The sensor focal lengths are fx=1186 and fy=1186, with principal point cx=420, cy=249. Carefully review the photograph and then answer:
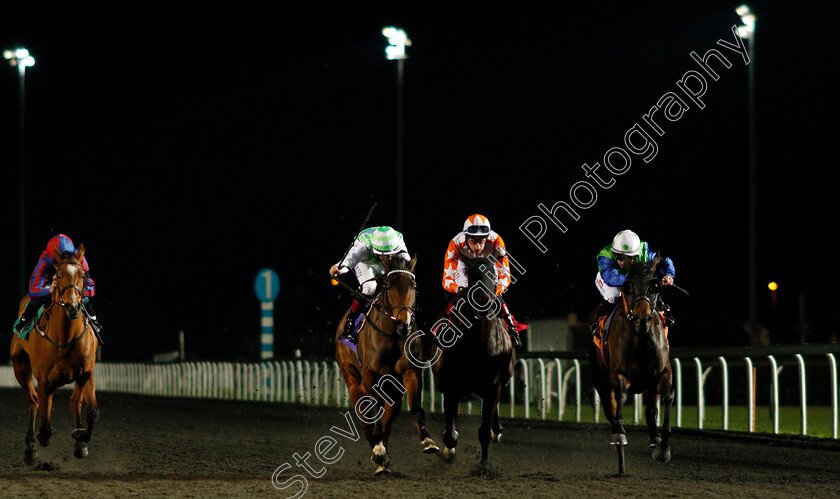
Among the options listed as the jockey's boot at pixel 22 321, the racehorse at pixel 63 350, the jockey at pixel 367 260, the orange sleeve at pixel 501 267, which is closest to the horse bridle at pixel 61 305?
the racehorse at pixel 63 350

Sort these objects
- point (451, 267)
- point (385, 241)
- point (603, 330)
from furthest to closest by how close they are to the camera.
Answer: point (603, 330) → point (385, 241) → point (451, 267)

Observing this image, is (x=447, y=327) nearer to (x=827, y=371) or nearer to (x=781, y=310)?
(x=827, y=371)

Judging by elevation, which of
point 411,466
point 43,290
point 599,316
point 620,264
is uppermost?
point 620,264

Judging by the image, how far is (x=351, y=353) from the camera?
9.23 meters

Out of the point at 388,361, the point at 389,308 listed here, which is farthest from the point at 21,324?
the point at 389,308

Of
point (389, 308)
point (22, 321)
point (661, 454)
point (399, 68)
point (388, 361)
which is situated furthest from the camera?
point (399, 68)

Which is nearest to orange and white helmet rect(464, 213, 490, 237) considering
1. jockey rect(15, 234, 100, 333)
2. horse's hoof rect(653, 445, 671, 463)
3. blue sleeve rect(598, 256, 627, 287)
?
blue sleeve rect(598, 256, 627, 287)

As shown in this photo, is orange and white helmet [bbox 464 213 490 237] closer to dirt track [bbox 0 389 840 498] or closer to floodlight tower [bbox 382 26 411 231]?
dirt track [bbox 0 389 840 498]

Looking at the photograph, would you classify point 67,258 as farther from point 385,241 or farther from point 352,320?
point 385,241

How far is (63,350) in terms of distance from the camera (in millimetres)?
9453

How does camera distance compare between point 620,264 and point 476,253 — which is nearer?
point 476,253

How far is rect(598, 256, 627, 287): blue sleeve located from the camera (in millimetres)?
9570

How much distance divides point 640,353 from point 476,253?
1.47 metres

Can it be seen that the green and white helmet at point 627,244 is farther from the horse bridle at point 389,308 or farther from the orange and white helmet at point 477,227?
the horse bridle at point 389,308
